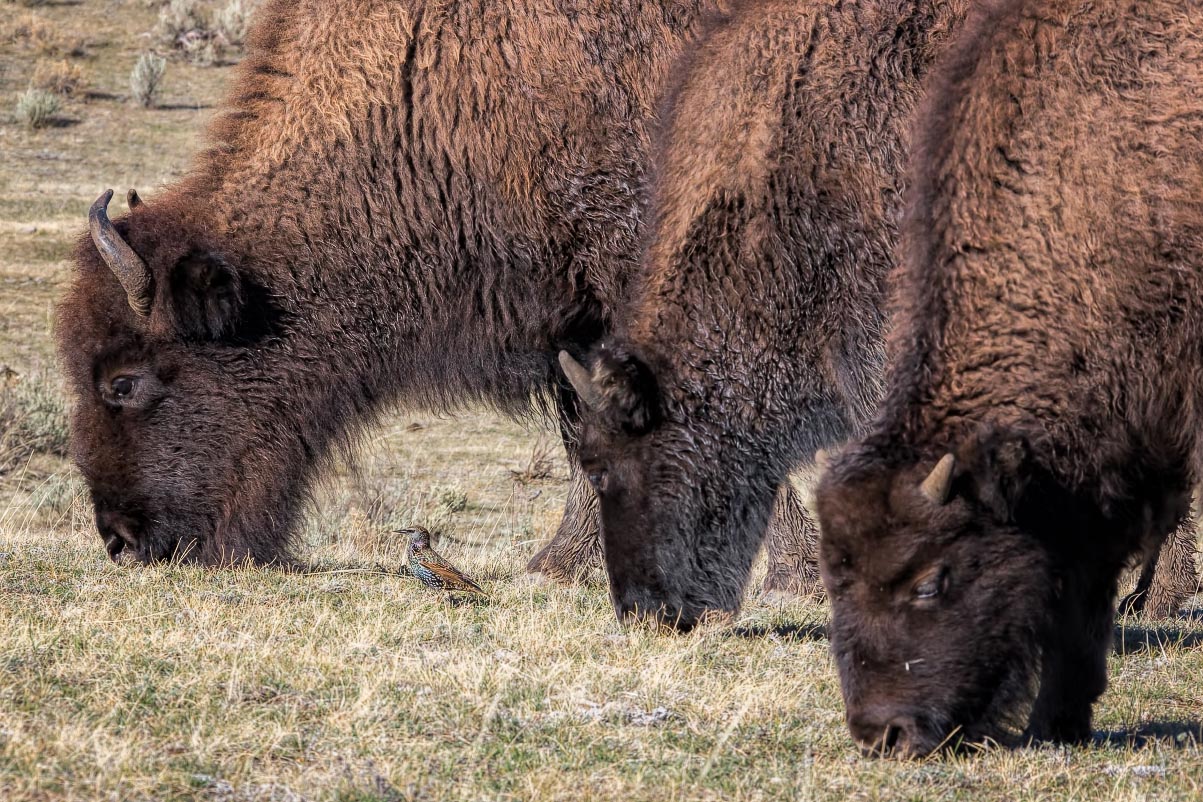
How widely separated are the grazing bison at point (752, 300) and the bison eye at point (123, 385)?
7.50 ft

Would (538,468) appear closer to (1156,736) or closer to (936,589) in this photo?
(1156,736)

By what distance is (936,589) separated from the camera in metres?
4.79

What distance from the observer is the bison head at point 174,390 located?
302 inches

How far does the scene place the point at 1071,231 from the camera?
4.96m

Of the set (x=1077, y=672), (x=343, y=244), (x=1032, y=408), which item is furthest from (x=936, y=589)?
(x=343, y=244)

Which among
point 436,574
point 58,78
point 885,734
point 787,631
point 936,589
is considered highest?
point 936,589

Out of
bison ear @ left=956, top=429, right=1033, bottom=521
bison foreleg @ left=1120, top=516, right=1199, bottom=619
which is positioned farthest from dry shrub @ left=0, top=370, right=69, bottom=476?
bison ear @ left=956, top=429, right=1033, bottom=521

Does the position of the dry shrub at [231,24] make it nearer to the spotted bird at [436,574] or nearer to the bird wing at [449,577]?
the spotted bird at [436,574]

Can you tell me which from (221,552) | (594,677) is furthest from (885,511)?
(221,552)

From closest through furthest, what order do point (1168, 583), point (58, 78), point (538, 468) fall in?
point (1168, 583) → point (538, 468) → point (58, 78)

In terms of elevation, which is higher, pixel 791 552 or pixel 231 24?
pixel 791 552

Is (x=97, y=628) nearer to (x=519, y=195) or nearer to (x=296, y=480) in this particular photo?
(x=296, y=480)

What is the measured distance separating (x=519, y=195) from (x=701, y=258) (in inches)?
54.4

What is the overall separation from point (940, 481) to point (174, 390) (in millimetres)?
4325
